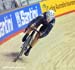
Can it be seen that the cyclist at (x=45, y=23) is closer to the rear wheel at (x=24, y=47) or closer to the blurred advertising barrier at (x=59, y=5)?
the rear wheel at (x=24, y=47)

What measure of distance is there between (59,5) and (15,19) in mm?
5321

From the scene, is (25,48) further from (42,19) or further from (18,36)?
(18,36)

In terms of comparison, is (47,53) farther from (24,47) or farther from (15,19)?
(15,19)

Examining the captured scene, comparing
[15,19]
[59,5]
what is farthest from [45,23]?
[59,5]

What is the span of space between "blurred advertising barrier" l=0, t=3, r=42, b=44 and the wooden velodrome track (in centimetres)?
34

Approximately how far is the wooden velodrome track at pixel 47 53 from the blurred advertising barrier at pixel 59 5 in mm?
2862

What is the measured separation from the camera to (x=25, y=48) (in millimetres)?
10312

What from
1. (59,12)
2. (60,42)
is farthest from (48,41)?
(59,12)

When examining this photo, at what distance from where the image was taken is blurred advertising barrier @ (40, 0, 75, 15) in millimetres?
17741

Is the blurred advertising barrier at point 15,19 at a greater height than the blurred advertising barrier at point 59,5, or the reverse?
the blurred advertising barrier at point 15,19

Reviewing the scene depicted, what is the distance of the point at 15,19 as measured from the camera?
46.8ft

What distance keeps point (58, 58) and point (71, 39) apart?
2782mm

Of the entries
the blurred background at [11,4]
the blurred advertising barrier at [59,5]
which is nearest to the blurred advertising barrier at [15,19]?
the blurred background at [11,4]

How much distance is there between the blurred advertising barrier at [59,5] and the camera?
58.2ft
